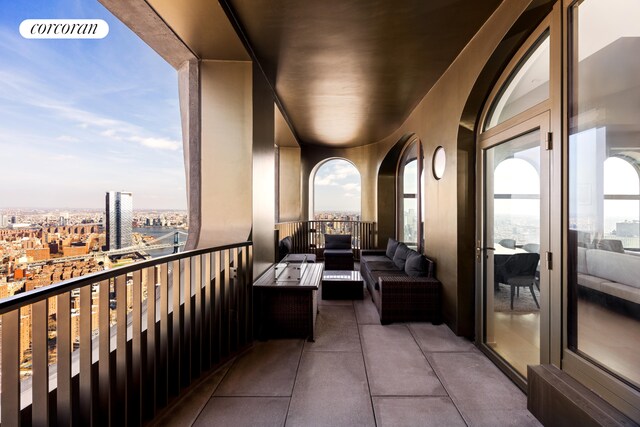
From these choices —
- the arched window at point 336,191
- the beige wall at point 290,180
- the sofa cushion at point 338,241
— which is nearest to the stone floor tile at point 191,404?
the sofa cushion at point 338,241

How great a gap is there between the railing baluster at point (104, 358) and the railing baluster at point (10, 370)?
38 cm

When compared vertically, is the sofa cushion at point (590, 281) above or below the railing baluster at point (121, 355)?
above

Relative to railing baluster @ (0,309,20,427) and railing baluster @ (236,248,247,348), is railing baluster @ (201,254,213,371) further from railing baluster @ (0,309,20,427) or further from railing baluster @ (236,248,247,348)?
railing baluster @ (0,309,20,427)

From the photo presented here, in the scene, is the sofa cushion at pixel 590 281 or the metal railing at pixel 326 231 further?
the metal railing at pixel 326 231

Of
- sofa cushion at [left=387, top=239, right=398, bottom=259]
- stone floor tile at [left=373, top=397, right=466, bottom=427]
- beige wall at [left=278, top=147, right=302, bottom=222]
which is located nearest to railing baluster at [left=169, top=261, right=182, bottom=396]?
stone floor tile at [left=373, top=397, right=466, bottom=427]

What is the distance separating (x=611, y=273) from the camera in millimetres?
1630

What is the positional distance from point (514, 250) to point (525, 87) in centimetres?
141

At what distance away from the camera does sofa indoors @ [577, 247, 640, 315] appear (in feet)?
4.90

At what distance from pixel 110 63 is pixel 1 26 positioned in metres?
0.65

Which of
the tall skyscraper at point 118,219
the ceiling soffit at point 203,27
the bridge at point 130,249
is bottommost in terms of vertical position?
the bridge at point 130,249

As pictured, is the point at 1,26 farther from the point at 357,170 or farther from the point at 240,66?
the point at 357,170

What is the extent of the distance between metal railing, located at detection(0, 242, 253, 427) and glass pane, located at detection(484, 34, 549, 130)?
283 centimetres

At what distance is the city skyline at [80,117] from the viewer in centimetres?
→ 166

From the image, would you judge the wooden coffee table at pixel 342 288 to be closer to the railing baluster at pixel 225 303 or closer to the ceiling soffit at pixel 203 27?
the railing baluster at pixel 225 303
